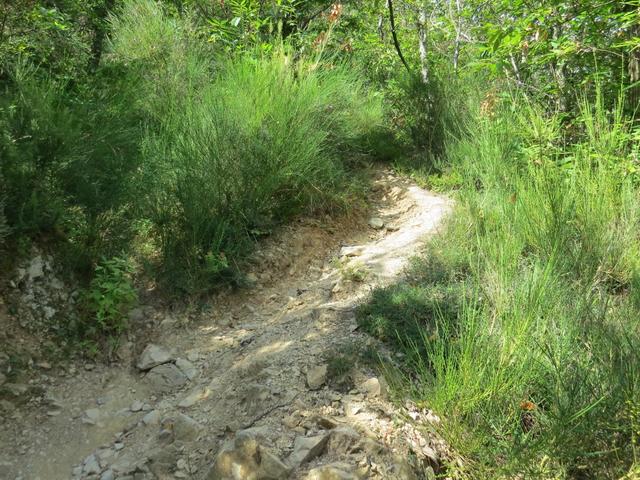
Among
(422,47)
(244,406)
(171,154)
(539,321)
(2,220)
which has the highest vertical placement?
(422,47)

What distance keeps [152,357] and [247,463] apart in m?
1.47

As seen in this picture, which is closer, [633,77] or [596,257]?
[596,257]

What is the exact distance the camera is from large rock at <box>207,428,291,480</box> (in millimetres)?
2172

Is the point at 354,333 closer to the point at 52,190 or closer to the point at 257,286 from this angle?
the point at 257,286

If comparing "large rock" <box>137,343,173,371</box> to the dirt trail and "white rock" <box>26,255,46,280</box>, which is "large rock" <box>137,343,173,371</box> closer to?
the dirt trail

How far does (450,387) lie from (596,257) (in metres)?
1.72

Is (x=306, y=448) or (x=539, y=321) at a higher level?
(x=539, y=321)

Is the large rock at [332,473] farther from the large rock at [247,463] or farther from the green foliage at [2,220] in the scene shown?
the green foliage at [2,220]

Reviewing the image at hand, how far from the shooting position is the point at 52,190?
3367 millimetres

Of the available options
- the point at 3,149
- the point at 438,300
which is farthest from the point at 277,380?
the point at 3,149

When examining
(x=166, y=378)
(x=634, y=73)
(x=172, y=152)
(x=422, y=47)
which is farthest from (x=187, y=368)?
(x=422, y=47)

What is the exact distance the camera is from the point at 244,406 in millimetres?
2738

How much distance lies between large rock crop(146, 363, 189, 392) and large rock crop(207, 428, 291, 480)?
3.51ft

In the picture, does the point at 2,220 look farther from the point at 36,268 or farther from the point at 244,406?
the point at 244,406
